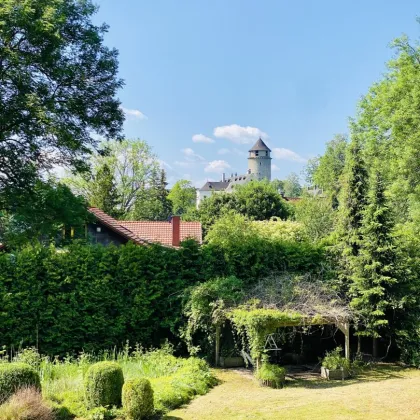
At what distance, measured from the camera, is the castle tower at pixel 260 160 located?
368ft

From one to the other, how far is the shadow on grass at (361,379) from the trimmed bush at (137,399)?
4029 millimetres

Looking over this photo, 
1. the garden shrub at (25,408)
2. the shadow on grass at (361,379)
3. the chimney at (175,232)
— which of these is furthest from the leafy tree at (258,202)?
the garden shrub at (25,408)

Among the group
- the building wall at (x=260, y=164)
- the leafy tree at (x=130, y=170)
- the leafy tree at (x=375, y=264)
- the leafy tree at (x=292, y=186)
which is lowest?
the leafy tree at (x=375, y=264)

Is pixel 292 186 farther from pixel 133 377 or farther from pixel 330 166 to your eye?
pixel 133 377

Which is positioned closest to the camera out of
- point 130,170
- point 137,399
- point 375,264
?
point 137,399

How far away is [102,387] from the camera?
757 centimetres

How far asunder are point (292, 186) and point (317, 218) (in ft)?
249

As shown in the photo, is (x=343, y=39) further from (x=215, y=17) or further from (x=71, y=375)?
(x=71, y=375)

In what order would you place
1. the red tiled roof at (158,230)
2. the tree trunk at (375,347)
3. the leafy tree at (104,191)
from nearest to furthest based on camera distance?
the tree trunk at (375,347) < the red tiled roof at (158,230) < the leafy tree at (104,191)

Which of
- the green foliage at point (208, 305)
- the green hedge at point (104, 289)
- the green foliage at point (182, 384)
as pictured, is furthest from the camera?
the green hedge at point (104, 289)

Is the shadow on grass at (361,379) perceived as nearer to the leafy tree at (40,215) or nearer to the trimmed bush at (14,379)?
the trimmed bush at (14,379)

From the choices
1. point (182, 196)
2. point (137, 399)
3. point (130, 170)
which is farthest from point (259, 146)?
point (137, 399)

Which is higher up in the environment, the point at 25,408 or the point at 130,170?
the point at 130,170

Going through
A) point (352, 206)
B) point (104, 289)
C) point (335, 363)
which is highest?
point (352, 206)
